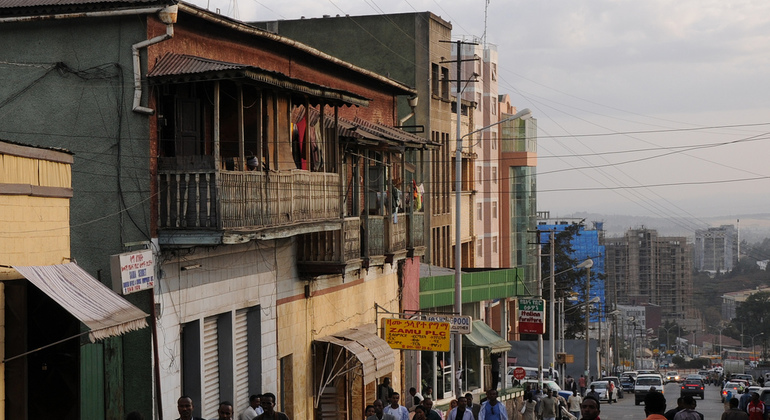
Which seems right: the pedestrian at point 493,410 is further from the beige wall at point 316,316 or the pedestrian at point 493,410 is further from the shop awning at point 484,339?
the shop awning at point 484,339

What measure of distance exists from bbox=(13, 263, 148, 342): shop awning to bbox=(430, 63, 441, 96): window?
2971 cm

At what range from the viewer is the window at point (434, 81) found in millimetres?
42750

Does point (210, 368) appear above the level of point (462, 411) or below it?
above

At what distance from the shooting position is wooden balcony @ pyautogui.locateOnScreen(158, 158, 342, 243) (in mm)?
16266

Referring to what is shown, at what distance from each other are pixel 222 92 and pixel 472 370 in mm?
24762

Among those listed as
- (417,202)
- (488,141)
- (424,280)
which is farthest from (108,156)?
(488,141)

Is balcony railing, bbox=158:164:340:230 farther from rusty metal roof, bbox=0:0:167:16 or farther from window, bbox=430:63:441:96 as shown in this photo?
window, bbox=430:63:441:96

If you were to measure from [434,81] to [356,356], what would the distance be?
21595 millimetres

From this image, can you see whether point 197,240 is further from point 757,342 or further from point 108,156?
point 757,342

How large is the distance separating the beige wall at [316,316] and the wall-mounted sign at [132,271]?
248 inches

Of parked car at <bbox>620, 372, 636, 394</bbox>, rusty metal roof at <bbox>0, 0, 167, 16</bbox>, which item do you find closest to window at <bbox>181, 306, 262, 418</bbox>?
rusty metal roof at <bbox>0, 0, 167, 16</bbox>

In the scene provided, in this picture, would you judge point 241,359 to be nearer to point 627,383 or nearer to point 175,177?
point 175,177

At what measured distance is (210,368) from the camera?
19.3 m

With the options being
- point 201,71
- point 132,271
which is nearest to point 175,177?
point 201,71
